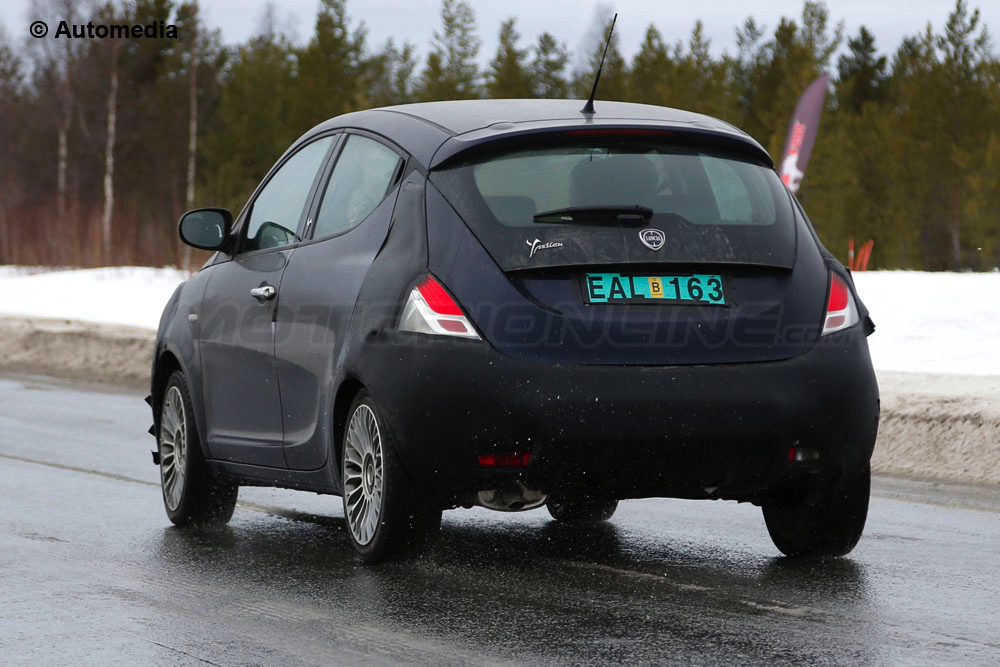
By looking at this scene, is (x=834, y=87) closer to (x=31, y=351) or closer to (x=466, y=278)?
(x=31, y=351)

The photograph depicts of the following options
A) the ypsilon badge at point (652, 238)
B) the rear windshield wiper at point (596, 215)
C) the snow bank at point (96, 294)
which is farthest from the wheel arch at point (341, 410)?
the snow bank at point (96, 294)

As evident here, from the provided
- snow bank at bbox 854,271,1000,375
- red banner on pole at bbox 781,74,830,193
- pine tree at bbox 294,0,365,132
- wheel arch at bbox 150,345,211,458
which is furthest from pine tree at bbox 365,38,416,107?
wheel arch at bbox 150,345,211,458

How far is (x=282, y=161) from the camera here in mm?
7777

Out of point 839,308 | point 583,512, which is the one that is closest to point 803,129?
point 583,512

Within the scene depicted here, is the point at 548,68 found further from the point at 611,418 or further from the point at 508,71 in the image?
the point at 611,418

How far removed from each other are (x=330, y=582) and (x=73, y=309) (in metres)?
22.4

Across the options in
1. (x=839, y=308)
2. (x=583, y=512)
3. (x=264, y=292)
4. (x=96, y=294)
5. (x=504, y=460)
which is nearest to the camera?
(x=504, y=460)

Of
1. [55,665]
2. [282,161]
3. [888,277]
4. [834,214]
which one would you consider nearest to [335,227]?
[282,161]

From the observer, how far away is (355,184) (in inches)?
270

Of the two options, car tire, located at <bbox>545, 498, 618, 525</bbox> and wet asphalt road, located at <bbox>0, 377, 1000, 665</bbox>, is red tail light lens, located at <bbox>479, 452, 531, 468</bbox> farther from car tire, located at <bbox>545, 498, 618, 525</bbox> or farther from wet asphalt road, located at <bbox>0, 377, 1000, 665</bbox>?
car tire, located at <bbox>545, 498, 618, 525</bbox>

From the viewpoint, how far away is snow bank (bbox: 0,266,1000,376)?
49.0 ft

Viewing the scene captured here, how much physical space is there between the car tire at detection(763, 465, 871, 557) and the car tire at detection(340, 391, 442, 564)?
1.55 m

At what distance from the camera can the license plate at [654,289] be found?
587 cm

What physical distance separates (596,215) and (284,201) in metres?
2.02
